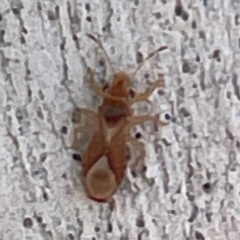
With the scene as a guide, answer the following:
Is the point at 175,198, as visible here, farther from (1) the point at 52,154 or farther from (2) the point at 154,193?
(1) the point at 52,154

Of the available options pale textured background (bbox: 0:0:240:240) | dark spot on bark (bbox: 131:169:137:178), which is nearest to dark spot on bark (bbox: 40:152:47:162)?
pale textured background (bbox: 0:0:240:240)

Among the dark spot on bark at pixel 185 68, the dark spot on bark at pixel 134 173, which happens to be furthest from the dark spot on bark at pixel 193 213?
the dark spot on bark at pixel 185 68

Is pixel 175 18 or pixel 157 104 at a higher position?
pixel 175 18

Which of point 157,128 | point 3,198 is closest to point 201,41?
point 157,128

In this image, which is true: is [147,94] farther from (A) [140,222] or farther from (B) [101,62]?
(A) [140,222]

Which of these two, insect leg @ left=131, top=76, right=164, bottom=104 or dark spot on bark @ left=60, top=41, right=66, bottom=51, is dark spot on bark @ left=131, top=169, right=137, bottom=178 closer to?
insect leg @ left=131, top=76, right=164, bottom=104

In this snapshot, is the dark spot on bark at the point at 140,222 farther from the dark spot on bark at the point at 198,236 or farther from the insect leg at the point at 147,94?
the insect leg at the point at 147,94
